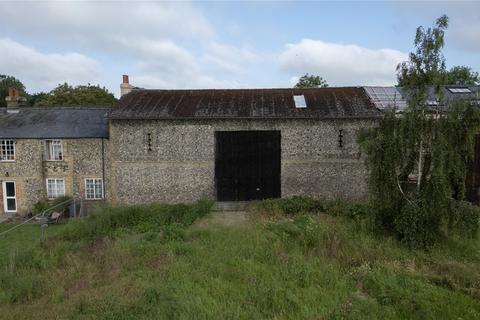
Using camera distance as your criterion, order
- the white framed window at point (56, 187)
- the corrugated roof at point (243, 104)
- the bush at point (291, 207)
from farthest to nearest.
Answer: the white framed window at point (56, 187)
the corrugated roof at point (243, 104)
the bush at point (291, 207)

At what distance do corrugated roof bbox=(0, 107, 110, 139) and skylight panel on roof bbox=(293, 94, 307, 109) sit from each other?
446 inches

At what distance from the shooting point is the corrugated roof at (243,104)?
2112 cm

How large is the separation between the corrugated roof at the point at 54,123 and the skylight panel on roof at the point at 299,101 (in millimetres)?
11332

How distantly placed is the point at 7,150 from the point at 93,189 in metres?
5.68

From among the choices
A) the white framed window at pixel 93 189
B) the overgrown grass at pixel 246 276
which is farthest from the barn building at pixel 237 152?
the overgrown grass at pixel 246 276

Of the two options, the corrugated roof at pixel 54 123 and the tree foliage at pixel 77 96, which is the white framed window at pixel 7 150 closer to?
the corrugated roof at pixel 54 123

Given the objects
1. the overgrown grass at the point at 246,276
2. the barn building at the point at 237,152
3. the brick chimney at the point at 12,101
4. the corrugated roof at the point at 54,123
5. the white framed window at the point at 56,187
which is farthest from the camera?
the brick chimney at the point at 12,101

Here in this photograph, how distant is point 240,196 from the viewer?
21.8 m

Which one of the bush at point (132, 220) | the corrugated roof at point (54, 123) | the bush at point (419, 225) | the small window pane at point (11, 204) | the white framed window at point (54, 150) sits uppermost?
the corrugated roof at point (54, 123)

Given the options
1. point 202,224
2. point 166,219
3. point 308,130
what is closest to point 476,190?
point 308,130

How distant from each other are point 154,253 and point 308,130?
12030 millimetres

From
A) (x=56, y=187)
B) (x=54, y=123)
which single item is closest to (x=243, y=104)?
(x=54, y=123)

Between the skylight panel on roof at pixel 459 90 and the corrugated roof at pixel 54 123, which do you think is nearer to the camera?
the corrugated roof at pixel 54 123

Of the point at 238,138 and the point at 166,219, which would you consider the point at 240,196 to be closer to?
the point at 238,138
